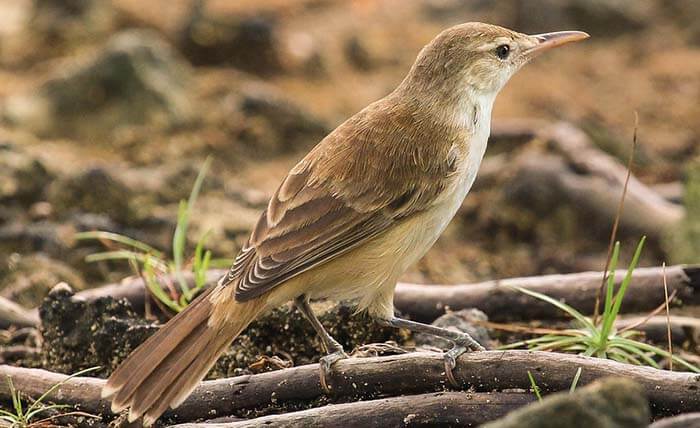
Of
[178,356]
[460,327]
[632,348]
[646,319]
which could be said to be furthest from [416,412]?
[646,319]

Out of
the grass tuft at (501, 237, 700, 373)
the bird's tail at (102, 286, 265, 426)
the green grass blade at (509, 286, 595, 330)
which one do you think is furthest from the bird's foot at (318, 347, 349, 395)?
the green grass blade at (509, 286, 595, 330)

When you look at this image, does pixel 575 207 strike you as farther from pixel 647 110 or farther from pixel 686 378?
pixel 686 378

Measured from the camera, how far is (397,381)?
4320 mm

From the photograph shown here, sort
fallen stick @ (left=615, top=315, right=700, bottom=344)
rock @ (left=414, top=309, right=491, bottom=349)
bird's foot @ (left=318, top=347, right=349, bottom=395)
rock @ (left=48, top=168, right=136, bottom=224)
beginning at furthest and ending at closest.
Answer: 1. rock @ (left=48, top=168, right=136, bottom=224)
2. fallen stick @ (left=615, top=315, right=700, bottom=344)
3. rock @ (left=414, top=309, right=491, bottom=349)
4. bird's foot @ (left=318, top=347, right=349, bottom=395)

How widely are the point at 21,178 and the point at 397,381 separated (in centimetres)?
449

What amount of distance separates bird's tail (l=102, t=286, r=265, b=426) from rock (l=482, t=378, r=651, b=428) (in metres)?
1.70

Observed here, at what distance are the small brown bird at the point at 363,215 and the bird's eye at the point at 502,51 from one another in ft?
0.10

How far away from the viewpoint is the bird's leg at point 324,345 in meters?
4.48

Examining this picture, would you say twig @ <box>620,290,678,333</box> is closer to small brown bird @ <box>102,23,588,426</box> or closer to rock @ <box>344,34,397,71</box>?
small brown bird @ <box>102,23,588,426</box>

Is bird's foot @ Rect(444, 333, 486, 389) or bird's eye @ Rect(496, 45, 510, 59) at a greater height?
bird's eye @ Rect(496, 45, 510, 59)

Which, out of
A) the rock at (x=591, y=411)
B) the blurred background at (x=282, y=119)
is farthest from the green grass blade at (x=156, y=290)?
the rock at (x=591, y=411)

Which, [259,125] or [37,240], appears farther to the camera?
[259,125]

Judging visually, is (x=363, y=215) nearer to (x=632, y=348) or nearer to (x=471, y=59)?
(x=471, y=59)

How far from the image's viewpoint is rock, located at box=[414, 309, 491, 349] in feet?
17.2
